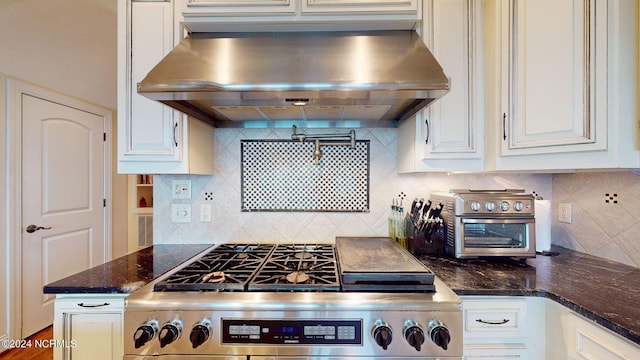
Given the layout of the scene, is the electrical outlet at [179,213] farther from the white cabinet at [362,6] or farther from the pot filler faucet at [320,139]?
the white cabinet at [362,6]

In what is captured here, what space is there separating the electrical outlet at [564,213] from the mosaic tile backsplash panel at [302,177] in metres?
1.16

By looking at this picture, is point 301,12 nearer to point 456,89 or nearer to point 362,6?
point 362,6

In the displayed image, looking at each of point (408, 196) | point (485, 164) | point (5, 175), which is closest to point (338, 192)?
point (408, 196)

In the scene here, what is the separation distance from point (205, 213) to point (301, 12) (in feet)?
4.21

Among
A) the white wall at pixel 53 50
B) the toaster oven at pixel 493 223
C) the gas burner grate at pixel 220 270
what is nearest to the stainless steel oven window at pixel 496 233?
the toaster oven at pixel 493 223

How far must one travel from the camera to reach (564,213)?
166 centimetres

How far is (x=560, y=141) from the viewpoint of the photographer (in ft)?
3.55

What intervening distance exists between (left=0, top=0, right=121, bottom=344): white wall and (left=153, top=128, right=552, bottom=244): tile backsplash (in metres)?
1.21

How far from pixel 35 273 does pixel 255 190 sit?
2282 mm

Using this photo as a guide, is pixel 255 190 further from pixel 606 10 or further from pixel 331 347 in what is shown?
pixel 606 10

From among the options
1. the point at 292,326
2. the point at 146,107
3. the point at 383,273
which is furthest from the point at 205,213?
the point at 383,273

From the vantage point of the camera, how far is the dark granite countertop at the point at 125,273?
1079 mm

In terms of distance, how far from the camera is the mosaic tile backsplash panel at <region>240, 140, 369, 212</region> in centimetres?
178

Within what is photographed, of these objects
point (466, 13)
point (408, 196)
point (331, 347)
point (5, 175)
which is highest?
point (466, 13)
